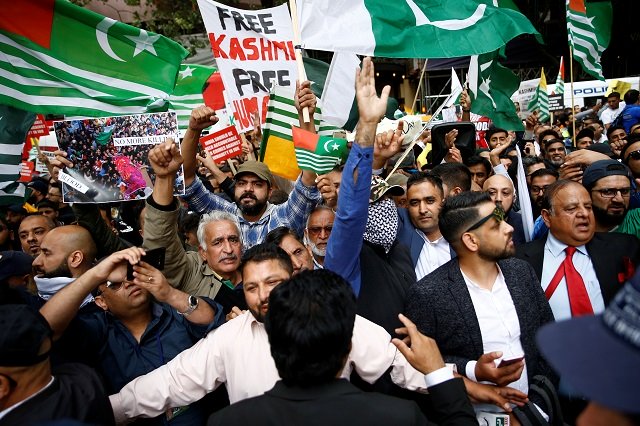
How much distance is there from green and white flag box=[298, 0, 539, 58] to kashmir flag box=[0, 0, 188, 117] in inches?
42.5

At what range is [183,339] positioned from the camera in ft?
8.70

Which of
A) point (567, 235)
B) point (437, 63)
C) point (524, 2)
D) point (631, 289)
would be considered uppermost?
point (524, 2)

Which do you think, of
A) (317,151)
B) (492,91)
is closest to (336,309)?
(317,151)

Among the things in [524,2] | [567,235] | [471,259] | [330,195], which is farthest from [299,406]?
[524,2]

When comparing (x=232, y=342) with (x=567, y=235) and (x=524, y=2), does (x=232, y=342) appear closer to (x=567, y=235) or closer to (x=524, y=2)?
(x=567, y=235)

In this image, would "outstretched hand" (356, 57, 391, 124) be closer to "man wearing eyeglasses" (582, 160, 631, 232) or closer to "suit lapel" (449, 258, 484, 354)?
"suit lapel" (449, 258, 484, 354)

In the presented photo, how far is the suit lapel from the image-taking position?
2.60m

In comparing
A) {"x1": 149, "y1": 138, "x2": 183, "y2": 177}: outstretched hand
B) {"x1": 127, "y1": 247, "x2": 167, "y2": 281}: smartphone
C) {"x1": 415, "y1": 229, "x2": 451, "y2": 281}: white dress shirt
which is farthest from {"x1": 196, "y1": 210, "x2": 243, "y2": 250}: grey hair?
{"x1": 415, "y1": 229, "x2": 451, "y2": 281}: white dress shirt

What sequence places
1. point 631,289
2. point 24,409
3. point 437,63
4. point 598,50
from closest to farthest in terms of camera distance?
point 631,289, point 24,409, point 598,50, point 437,63

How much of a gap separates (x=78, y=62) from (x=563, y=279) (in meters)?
3.55

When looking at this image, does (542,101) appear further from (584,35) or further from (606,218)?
(606,218)

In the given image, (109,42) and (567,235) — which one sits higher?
(109,42)

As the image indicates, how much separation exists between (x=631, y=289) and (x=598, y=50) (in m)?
7.88

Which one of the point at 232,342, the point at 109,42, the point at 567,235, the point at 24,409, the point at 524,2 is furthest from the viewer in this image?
the point at 524,2
